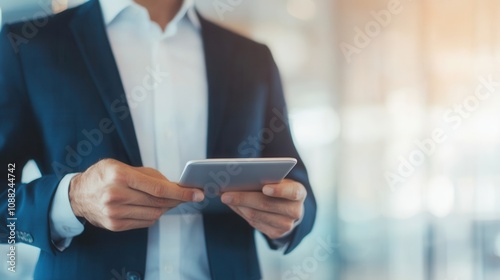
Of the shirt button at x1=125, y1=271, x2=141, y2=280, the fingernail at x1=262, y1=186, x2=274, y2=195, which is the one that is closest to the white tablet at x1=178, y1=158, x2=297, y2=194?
the fingernail at x1=262, y1=186, x2=274, y2=195

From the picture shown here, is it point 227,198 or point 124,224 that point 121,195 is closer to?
point 124,224

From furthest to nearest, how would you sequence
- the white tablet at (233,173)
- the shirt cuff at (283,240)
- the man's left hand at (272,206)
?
the shirt cuff at (283,240) < the man's left hand at (272,206) < the white tablet at (233,173)

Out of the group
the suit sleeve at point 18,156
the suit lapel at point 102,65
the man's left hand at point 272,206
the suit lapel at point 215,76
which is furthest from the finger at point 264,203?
the suit sleeve at point 18,156

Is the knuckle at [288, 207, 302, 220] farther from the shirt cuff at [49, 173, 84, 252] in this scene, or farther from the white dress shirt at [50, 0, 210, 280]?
the shirt cuff at [49, 173, 84, 252]

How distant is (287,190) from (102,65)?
46 cm

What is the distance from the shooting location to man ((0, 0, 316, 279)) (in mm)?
1048

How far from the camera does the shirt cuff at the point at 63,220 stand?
105cm

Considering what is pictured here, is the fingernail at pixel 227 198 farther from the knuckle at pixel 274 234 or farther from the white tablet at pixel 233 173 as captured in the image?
the knuckle at pixel 274 234

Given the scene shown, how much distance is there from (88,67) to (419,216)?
0.85 m

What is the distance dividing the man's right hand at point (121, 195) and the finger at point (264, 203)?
0.23 ft

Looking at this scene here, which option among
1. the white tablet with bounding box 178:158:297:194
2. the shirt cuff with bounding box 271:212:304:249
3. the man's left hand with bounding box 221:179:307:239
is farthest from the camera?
the shirt cuff with bounding box 271:212:304:249

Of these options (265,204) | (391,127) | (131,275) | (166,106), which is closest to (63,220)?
(131,275)

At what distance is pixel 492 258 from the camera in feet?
4.47

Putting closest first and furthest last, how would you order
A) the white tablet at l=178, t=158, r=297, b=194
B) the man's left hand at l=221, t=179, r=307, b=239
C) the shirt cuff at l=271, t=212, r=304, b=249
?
the white tablet at l=178, t=158, r=297, b=194
the man's left hand at l=221, t=179, r=307, b=239
the shirt cuff at l=271, t=212, r=304, b=249
